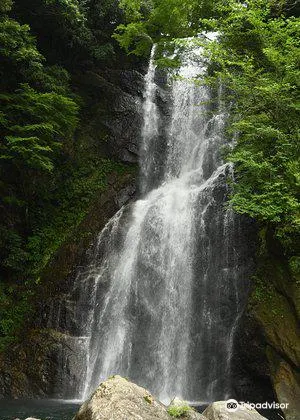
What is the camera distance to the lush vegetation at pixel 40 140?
13.5 metres

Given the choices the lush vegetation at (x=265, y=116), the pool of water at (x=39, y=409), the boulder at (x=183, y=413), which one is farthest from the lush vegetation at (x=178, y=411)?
the lush vegetation at (x=265, y=116)

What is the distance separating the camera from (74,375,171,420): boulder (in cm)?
502

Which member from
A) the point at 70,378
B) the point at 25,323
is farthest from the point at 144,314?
the point at 25,323

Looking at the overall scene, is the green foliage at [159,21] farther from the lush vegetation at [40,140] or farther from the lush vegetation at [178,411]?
the lush vegetation at [178,411]

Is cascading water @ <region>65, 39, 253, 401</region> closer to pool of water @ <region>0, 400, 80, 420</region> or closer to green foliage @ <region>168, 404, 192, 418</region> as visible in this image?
pool of water @ <region>0, 400, 80, 420</region>

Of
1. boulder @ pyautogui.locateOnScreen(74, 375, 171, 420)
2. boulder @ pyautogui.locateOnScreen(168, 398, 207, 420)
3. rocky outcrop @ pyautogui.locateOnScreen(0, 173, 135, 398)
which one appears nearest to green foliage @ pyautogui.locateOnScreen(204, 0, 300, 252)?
boulder @ pyautogui.locateOnScreen(168, 398, 207, 420)

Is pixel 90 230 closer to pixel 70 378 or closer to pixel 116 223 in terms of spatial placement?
pixel 116 223

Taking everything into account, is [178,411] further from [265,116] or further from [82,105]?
[82,105]

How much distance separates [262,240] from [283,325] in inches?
125

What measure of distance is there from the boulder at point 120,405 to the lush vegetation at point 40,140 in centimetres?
888

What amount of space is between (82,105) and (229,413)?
15.2 meters

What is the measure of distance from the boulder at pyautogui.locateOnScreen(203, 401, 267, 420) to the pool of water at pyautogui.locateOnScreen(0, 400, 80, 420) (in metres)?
4.16

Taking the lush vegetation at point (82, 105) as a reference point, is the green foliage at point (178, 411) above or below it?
below

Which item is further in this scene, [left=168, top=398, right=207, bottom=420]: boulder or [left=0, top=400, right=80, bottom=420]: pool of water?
[left=0, top=400, right=80, bottom=420]: pool of water
